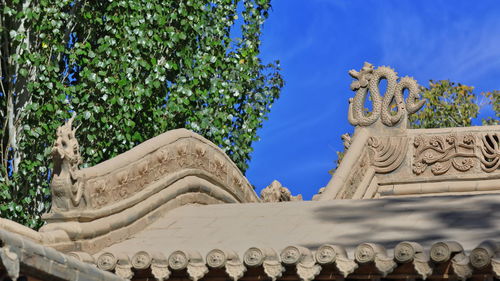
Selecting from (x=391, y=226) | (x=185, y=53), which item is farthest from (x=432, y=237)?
(x=185, y=53)

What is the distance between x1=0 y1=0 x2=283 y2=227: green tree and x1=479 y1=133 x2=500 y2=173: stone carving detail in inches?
237

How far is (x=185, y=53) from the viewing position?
67.1 ft

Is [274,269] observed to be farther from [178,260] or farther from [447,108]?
[447,108]

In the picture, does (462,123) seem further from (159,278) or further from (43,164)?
(159,278)

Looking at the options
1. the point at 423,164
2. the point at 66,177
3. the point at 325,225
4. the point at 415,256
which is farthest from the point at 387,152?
the point at 415,256

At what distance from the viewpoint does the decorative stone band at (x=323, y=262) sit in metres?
8.48

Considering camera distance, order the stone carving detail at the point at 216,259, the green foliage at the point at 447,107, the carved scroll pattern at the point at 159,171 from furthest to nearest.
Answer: the green foliage at the point at 447,107
the carved scroll pattern at the point at 159,171
the stone carving detail at the point at 216,259

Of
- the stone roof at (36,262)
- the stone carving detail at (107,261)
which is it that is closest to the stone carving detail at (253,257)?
the stone carving detail at (107,261)

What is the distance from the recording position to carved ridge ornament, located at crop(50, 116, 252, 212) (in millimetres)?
10539

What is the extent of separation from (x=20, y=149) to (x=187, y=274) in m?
9.75

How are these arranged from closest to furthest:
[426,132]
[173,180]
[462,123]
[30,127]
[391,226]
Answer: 1. [391,226]
2. [173,180]
3. [426,132]
4. [30,127]
5. [462,123]

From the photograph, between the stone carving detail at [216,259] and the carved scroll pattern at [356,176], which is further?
the carved scroll pattern at [356,176]

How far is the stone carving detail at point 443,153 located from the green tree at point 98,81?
5.21 m

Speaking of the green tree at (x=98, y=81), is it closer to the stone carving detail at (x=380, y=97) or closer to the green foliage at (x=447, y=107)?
the stone carving detail at (x=380, y=97)
